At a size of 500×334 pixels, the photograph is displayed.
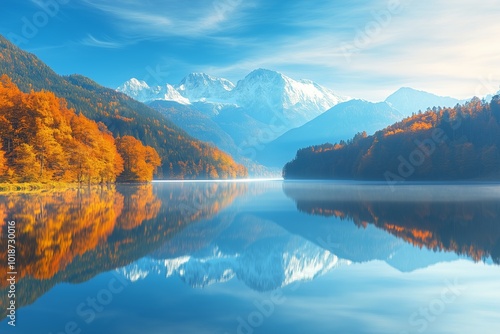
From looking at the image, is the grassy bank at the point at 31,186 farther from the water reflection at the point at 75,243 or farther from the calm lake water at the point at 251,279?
the calm lake water at the point at 251,279

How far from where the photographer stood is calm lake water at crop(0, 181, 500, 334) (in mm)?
11633

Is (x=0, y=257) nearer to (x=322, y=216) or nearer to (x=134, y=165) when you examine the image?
(x=322, y=216)

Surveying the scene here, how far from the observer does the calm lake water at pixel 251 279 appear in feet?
38.2

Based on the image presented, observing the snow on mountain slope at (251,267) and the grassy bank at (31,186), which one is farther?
the grassy bank at (31,186)

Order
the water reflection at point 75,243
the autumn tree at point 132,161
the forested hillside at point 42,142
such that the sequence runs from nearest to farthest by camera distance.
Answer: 1. the water reflection at point 75,243
2. the forested hillside at point 42,142
3. the autumn tree at point 132,161

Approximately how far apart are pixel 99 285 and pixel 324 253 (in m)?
10.9

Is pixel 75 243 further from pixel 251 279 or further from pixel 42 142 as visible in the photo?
pixel 42 142

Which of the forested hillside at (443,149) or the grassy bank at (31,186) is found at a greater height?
the forested hillside at (443,149)

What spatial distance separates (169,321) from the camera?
1161cm

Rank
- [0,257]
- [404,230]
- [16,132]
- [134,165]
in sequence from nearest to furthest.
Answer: [0,257] → [404,230] → [16,132] → [134,165]

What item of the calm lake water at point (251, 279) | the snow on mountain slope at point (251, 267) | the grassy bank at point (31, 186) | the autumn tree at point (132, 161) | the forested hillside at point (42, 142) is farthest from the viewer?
the autumn tree at point (132, 161)

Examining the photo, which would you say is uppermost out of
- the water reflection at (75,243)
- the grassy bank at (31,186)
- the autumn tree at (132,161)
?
the autumn tree at (132,161)

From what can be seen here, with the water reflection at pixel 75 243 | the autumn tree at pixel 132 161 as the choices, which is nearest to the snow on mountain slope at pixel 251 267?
the water reflection at pixel 75 243

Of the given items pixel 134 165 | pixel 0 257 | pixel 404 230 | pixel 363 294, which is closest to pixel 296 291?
pixel 363 294
